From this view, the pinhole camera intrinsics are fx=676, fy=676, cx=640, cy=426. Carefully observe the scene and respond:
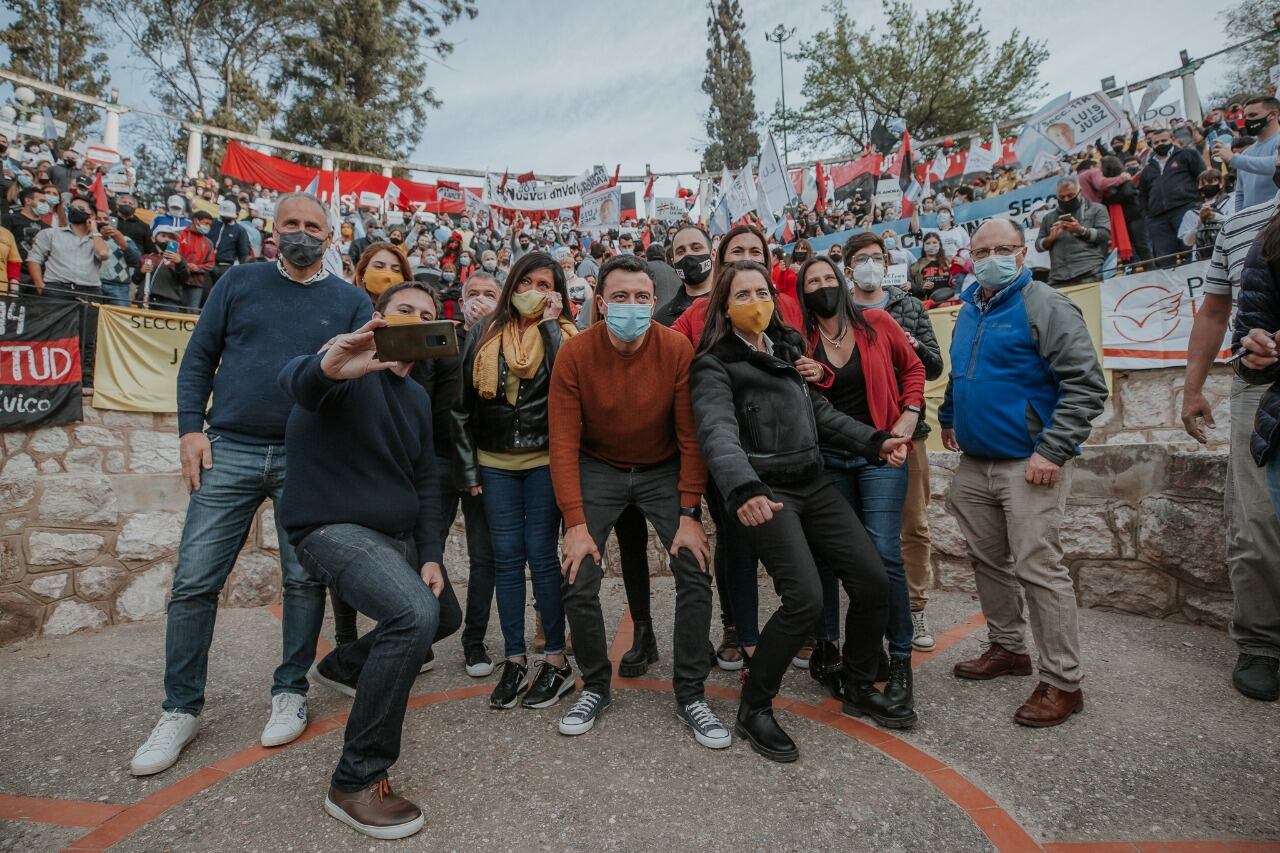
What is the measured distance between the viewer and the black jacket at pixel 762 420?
259 centimetres

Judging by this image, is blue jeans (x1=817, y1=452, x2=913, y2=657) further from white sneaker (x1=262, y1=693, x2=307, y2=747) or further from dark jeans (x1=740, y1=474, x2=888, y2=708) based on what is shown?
white sneaker (x1=262, y1=693, x2=307, y2=747)

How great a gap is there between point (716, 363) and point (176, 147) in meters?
29.6

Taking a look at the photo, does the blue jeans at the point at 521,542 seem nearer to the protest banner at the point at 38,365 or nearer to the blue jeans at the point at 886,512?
the blue jeans at the point at 886,512

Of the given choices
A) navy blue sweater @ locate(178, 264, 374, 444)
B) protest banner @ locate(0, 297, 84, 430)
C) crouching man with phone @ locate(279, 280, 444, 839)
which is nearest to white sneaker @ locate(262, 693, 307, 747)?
crouching man with phone @ locate(279, 280, 444, 839)

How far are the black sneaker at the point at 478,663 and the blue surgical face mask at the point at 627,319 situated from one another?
1758 millimetres

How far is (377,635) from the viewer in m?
2.11

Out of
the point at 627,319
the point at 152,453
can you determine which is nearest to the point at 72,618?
the point at 152,453

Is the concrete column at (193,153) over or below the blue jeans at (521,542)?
over

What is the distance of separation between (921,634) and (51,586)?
5.02 m

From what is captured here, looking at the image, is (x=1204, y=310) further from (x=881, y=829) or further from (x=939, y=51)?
(x=939, y=51)

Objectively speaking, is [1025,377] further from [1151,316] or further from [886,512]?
[1151,316]

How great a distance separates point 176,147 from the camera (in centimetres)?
2469

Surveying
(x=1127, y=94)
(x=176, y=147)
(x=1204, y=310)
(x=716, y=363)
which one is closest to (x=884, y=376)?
(x=716, y=363)

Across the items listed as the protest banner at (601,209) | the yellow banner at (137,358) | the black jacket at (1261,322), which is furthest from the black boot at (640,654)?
the protest banner at (601,209)
